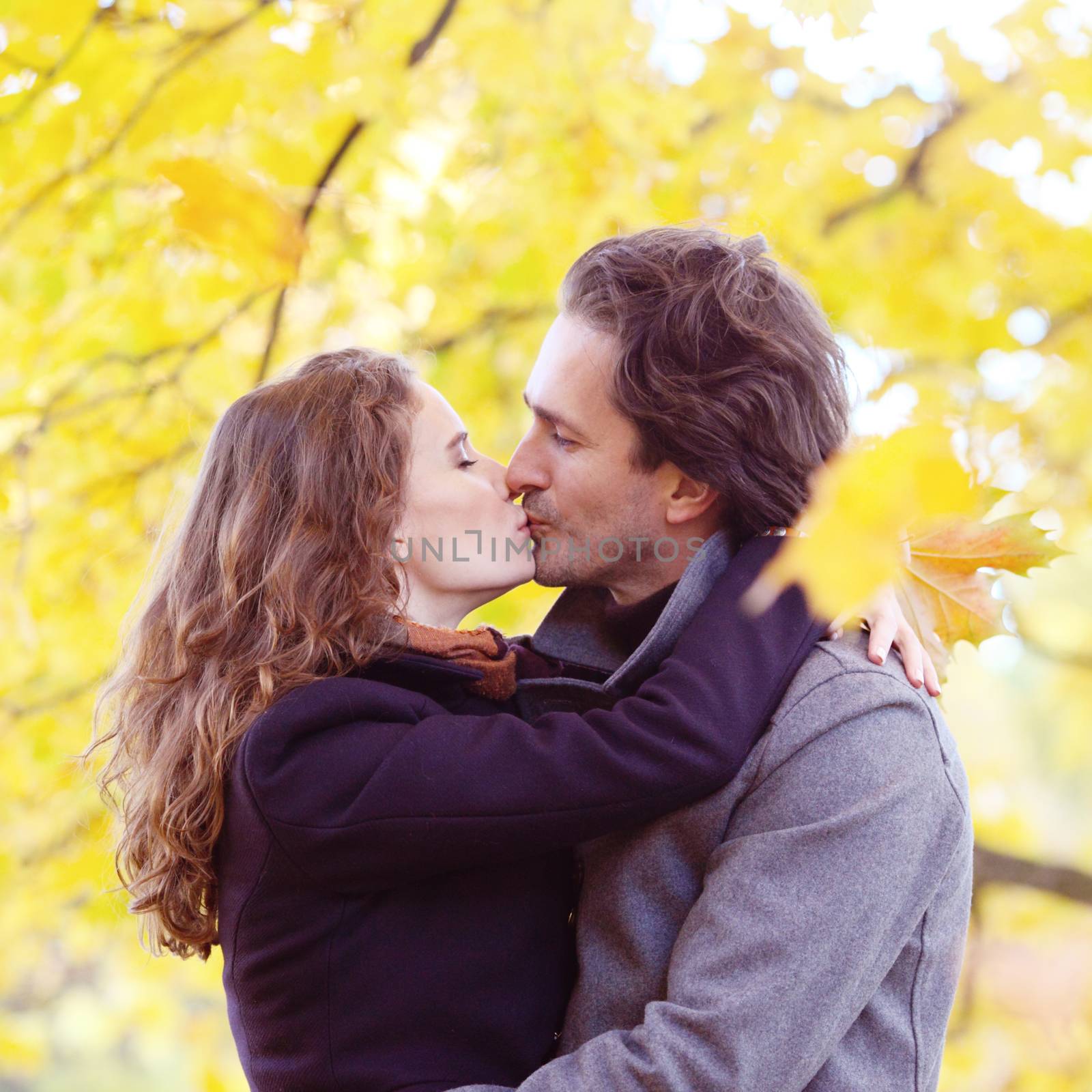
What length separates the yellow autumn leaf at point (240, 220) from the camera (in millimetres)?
2684

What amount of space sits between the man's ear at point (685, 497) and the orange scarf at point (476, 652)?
351mm

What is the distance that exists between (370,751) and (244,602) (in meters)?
0.37

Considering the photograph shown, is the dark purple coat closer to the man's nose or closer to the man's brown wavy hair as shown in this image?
the man's brown wavy hair

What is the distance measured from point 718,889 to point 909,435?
634mm

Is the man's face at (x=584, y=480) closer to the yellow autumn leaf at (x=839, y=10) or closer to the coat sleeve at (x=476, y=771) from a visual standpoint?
the coat sleeve at (x=476, y=771)

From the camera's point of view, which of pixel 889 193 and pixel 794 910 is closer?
pixel 794 910

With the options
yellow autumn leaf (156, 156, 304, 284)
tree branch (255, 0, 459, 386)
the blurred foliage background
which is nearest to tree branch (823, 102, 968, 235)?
the blurred foliage background

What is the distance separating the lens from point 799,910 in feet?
4.40

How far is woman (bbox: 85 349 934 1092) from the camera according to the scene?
1.43 m

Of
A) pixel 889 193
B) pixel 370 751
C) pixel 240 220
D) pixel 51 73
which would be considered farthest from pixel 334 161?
pixel 889 193

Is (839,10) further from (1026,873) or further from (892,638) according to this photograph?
(1026,873)

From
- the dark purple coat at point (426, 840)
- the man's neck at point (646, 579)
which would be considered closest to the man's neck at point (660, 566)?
the man's neck at point (646, 579)

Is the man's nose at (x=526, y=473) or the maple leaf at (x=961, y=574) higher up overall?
the man's nose at (x=526, y=473)

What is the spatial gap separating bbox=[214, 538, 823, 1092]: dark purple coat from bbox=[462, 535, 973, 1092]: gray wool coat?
0.21 feet
